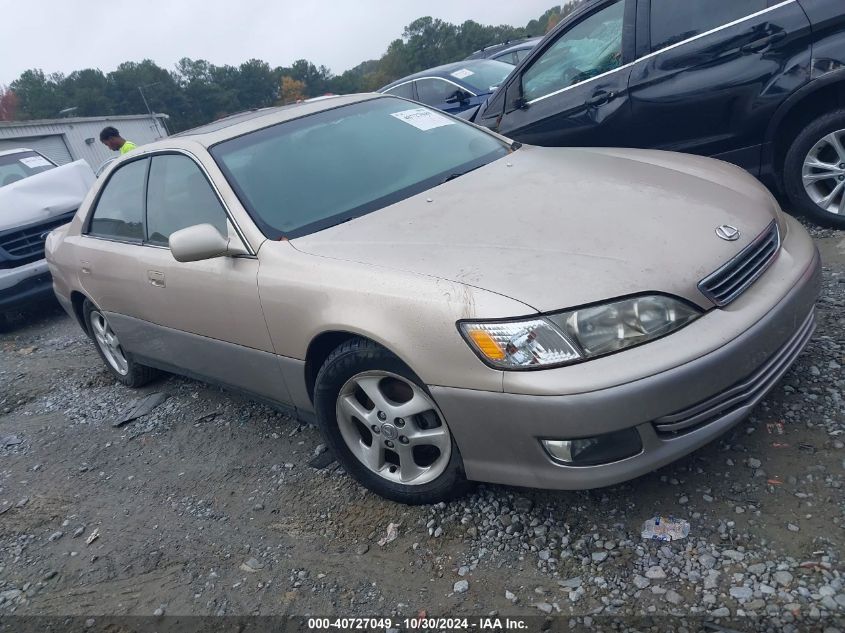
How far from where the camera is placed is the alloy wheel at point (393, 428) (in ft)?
7.98

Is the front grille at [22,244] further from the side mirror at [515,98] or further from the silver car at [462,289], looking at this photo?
the side mirror at [515,98]

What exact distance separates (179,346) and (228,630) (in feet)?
5.39

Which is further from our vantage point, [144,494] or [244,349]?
[144,494]

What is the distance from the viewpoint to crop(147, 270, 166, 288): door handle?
3364mm

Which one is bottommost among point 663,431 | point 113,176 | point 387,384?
point 663,431

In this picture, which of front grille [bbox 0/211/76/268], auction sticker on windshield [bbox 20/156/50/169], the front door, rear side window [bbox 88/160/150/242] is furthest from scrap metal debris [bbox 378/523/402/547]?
auction sticker on windshield [bbox 20/156/50/169]

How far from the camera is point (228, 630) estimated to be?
91.1 inches

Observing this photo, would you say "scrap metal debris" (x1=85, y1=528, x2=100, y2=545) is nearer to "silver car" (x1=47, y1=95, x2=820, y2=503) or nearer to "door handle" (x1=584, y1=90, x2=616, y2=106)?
"silver car" (x1=47, y1=95, x2=820, y2=503)

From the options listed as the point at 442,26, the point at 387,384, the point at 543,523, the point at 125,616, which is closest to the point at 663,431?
the point at 543,523

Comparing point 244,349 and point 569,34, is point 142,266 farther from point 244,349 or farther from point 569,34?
point 569,34

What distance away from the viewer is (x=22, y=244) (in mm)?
6930

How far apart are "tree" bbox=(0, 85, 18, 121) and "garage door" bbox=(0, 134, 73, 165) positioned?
1841 inches

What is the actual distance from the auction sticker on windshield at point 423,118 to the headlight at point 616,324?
1.87 metres

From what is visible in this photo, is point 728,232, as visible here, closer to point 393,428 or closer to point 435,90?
point 393,428
